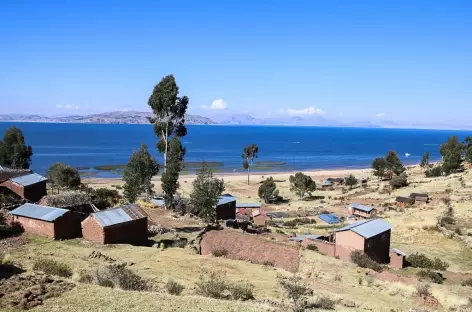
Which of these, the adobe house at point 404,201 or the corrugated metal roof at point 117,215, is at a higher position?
the corrugated metal roof at point 117,215

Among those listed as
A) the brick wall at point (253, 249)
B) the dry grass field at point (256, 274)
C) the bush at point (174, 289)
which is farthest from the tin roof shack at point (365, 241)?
the bush at point (174, 289)

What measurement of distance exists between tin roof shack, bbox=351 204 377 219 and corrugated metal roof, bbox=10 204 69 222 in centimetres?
3631

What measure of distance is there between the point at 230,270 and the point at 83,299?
33.0 feet

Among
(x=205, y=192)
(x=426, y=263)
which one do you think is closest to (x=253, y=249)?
(x=205, y=192)

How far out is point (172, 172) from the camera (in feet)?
133

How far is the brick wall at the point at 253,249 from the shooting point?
2545cm

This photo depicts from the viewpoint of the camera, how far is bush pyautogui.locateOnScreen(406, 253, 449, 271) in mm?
29938

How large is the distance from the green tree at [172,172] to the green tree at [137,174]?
1718 millimetres

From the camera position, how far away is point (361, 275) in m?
24.2

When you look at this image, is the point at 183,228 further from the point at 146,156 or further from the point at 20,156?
the point at 20,156

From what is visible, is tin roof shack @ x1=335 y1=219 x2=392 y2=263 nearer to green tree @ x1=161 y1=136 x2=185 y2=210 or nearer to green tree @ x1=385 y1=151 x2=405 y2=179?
green tree @ x1=161 y1=136 x2=185 y2=210

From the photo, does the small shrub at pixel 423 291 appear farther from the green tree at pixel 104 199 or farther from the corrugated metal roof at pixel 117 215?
the green tree at pixel 104 199

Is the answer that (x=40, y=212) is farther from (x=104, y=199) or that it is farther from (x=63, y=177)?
(x=63, y=177)

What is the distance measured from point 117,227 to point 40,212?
17.6 feet
